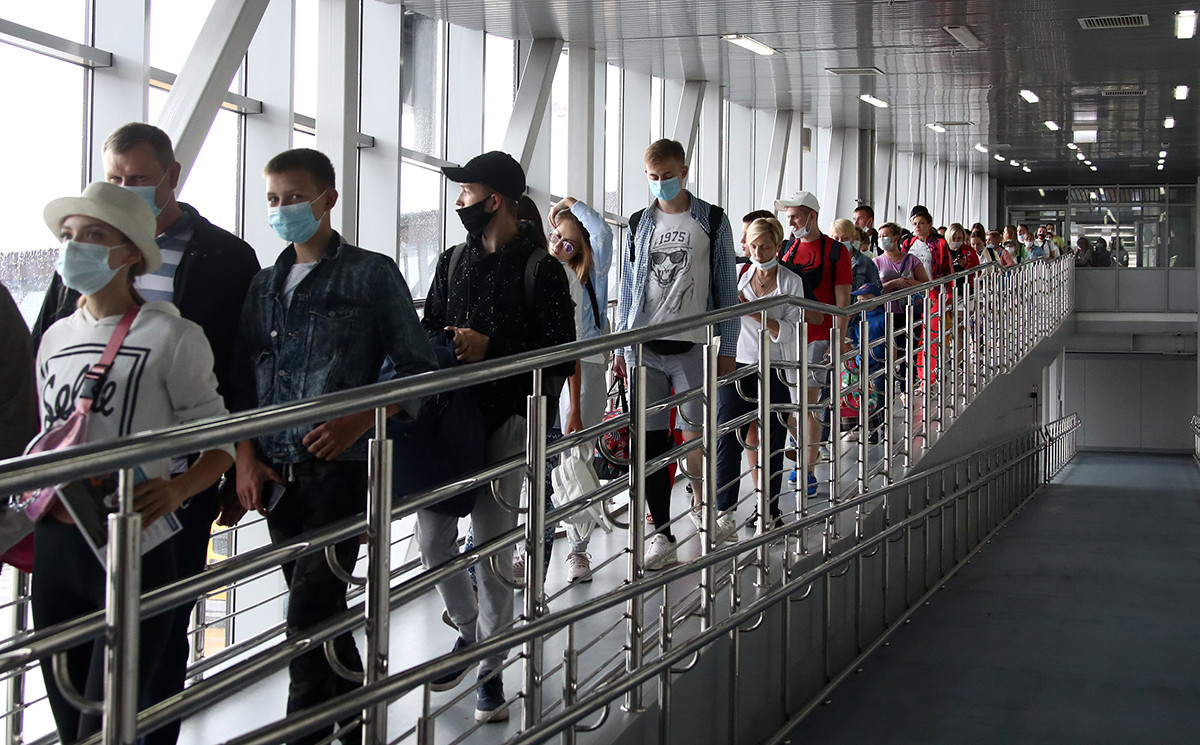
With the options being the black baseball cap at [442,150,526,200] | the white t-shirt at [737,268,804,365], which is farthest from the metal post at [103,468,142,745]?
the white t-shirt at [737,268,804,365]

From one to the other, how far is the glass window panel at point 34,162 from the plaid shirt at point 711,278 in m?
2.60

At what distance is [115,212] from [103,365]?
0.98 ft

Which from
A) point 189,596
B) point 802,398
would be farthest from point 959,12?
point 189,596

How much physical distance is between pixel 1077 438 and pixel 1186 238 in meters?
4.99

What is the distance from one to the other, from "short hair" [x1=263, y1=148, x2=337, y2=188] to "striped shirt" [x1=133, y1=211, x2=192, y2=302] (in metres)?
0.22

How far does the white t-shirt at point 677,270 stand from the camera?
4355 mm

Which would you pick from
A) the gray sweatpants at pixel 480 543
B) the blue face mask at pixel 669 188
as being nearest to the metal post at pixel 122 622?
the gray sweatpants at pixel 480 543

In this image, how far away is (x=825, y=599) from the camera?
4.51m

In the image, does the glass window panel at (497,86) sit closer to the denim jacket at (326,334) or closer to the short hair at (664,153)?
the short hair at (664,153)

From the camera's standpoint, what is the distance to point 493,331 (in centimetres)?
305

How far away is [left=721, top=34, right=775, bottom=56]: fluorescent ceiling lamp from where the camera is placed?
10008 millimetres

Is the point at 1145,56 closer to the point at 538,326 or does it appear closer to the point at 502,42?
the point at 502,42

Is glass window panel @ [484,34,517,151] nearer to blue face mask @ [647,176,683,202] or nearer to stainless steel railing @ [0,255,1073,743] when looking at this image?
stainless steel railing @ [0,255,1073,743]

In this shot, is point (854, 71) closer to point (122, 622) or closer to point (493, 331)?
point (493, 331)
